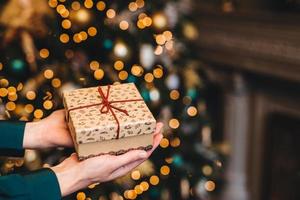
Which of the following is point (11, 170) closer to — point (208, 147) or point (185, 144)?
point (185, 144)

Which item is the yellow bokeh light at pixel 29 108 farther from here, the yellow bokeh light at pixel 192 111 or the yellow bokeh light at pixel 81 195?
the yellow bokeh light at pixel 192 111

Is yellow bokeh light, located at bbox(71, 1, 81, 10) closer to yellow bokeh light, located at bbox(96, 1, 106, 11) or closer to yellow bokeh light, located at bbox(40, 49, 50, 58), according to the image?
yellow bokeh light, located at bbox(96, 1, 106, 11)

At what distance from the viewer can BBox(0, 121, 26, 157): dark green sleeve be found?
4.31ft

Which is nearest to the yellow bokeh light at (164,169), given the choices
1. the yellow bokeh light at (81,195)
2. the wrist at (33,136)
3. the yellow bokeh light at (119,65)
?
the yellow bokeh light at (81,195)

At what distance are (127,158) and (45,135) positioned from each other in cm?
31

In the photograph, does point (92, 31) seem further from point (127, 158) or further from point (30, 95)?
point (127, 158)

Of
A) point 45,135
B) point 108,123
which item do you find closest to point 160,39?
point 45,135

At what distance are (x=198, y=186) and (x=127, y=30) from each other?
36.4 inches

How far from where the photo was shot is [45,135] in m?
1.34

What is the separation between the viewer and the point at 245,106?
312 centimetres

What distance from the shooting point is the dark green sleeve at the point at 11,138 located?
4.31 ft

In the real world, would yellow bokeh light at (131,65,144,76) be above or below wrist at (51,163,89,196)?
below

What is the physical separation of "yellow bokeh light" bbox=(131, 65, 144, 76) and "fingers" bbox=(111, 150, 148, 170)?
0.94m

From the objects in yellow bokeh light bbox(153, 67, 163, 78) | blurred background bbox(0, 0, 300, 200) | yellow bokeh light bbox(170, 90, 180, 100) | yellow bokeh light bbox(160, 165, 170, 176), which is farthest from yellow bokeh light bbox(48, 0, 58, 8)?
yellow bokeh light bbox(160, 165, 170, 176)
